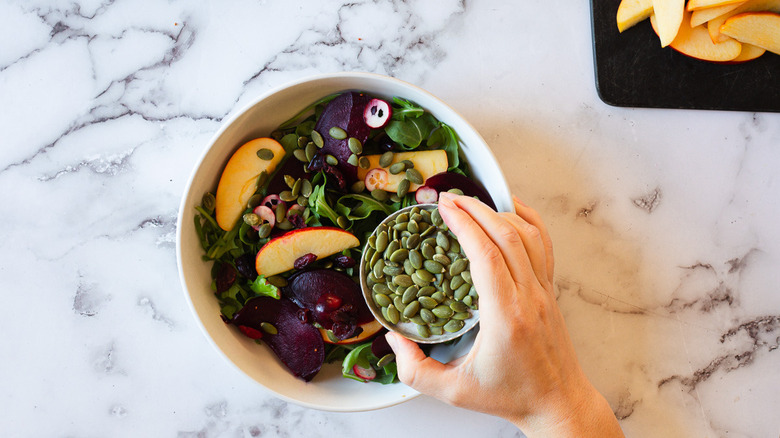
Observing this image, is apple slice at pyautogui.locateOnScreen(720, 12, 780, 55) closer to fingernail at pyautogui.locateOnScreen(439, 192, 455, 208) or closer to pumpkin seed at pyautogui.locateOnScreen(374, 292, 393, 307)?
fingernail at pyautogui.locateOnScreen(439, 192, 455, 208)

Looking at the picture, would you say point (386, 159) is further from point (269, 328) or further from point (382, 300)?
point (269, 328)

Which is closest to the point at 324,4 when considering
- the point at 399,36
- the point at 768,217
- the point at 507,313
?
the point at 399,36

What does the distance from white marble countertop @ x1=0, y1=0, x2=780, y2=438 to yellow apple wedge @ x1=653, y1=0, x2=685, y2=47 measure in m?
0.15

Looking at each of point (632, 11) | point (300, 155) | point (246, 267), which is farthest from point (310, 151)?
point (632, 11)

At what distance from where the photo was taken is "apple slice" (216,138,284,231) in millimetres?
1172

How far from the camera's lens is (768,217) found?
1398 millimetres

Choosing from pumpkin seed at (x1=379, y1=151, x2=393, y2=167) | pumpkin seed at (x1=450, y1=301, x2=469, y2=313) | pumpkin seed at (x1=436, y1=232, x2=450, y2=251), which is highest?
pumpkin seed at (x1=379, y1=151, x2=393, y2=167)

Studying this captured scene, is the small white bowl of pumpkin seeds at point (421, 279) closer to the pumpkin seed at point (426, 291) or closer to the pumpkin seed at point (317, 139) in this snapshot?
the pumpkin seed at point (426, 291)

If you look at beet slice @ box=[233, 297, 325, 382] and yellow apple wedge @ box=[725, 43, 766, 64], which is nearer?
beet slice @ box=[233, 297, 325, 382]

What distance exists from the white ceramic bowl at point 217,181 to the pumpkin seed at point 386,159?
0.11 metres

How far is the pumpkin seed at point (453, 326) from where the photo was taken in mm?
1098

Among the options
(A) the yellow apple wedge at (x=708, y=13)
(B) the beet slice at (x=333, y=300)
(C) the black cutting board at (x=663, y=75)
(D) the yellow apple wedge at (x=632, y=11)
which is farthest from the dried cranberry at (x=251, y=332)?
(A) the yellow apple wedge at (x=708, y=13)

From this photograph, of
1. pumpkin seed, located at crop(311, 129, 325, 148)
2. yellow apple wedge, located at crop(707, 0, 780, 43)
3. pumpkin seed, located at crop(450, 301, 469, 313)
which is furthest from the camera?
yellow apple wedge, located at crop(707, 0, 780, 43)

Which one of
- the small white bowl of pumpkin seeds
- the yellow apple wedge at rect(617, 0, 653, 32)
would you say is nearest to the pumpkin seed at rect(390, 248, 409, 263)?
the small white bowl of pumpkin seeds
